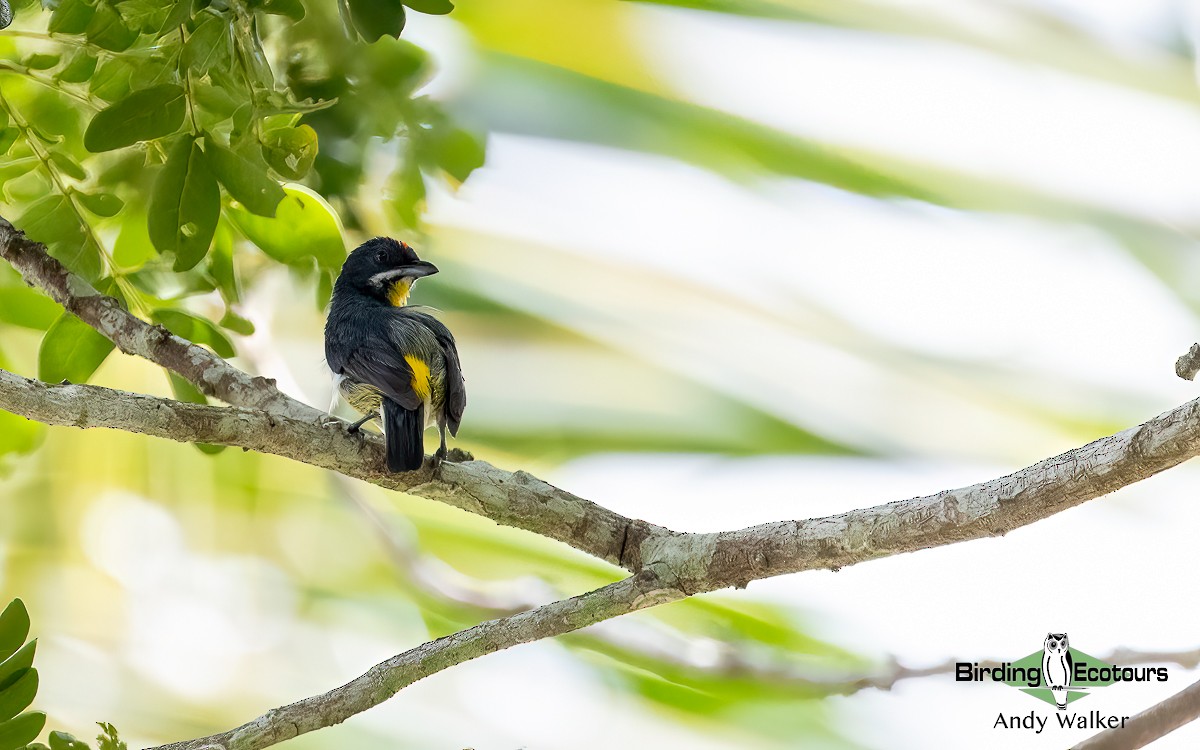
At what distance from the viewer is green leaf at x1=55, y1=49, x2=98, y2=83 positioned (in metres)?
1.25

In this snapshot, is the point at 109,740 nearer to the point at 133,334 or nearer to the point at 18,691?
the point at 18,691

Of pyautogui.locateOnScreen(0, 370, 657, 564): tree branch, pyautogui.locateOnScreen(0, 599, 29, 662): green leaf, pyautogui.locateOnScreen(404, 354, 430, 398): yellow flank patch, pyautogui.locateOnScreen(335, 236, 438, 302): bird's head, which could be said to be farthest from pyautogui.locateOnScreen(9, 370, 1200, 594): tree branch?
pyautogui.locateOnScreen(335, 236, 438, 302): bird's head

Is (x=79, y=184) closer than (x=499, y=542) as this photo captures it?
Yes

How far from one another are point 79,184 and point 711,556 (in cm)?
118

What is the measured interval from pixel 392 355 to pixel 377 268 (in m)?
0.36

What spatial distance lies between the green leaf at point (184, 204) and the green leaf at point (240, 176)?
0.04 feet

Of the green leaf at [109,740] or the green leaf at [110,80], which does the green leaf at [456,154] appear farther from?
the green leaf at [109,740]

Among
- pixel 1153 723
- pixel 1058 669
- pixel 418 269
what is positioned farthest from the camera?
pixel 418 269

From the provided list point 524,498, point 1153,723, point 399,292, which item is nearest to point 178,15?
point 524,498

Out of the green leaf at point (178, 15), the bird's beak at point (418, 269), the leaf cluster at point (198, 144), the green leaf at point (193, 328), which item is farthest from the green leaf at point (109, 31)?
the bird's beak at point (418, 269)

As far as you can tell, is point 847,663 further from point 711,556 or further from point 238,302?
point 238,302

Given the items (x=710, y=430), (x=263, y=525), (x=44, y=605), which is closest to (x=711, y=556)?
(x=710, y=430)

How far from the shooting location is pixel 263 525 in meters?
2.39

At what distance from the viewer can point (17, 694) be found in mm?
949
